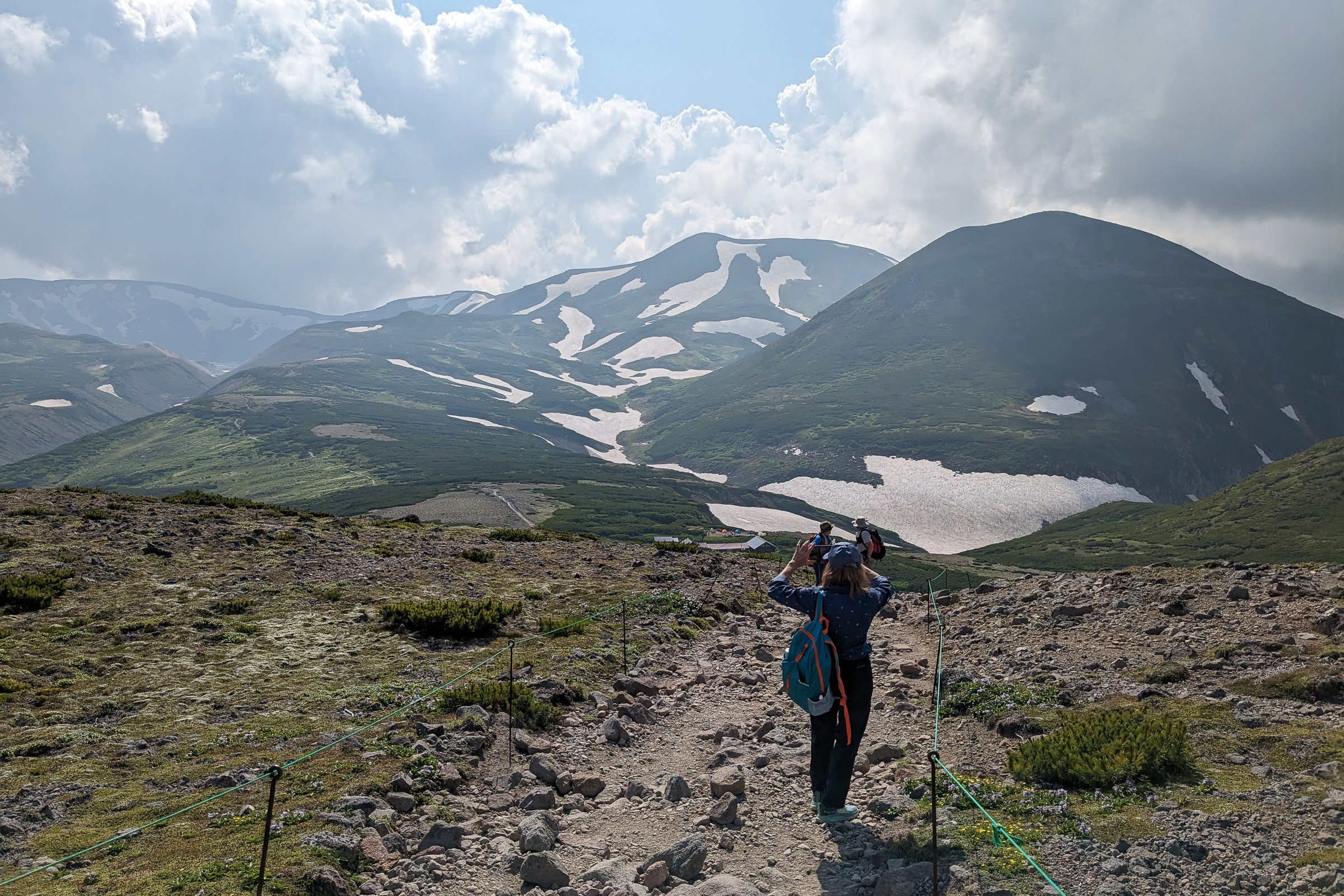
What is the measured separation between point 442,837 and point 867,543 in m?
6.66

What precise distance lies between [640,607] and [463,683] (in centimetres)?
816

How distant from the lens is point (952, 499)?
149125mm

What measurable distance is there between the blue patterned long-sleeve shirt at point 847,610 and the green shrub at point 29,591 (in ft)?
59.3

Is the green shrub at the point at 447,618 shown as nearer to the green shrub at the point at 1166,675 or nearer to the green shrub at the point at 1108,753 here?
the green shrub at the point at 1108,753

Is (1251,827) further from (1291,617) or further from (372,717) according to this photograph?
(372,717)

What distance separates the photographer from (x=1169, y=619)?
46.4 ft

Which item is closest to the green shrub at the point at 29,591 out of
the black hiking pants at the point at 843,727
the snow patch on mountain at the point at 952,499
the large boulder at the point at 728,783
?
the large boulder at the point at 728,783

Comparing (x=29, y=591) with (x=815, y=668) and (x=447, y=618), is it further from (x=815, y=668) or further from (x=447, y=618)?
(x=815, y=668)

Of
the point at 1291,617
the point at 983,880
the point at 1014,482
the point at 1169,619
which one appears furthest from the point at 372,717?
the point at 1014,482

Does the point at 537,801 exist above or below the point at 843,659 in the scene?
below

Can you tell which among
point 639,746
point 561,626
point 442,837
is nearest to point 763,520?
point 561,626

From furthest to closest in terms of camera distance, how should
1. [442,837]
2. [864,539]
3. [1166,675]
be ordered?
1. [1166,675]
2. [864,539]
3. [442,837]

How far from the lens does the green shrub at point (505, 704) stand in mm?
11719

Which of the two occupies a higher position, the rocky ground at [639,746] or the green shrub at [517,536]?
the green shrub at [517,536]
